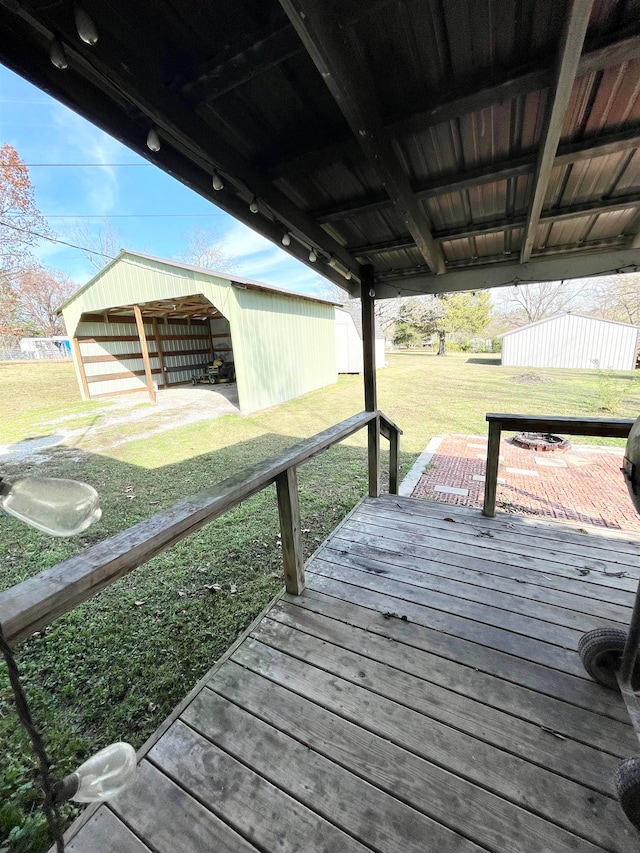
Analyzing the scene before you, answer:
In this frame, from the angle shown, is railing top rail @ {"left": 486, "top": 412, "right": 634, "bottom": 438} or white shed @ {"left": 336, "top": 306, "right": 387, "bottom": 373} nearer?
railing top rail @ {"left": 486, "top": 412, "right": 634, "bottom": 438}

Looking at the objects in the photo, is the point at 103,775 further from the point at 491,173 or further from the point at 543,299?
the point at 543,299

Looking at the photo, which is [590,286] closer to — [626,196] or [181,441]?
[626,196]

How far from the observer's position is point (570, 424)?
2.44 m

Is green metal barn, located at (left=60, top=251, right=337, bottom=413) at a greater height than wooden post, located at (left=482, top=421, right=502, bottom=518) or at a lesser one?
greater

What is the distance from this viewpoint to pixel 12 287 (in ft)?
42.4

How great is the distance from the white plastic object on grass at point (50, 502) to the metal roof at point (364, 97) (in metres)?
1.20

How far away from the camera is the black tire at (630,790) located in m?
0.97

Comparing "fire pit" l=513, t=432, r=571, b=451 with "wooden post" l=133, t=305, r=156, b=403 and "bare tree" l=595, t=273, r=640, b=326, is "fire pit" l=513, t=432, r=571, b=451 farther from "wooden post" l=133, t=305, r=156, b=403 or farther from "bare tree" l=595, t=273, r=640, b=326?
"bare tree" l=595, t=273, r=640, b=326

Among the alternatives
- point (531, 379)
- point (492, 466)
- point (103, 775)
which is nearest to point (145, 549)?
point (103, 775)

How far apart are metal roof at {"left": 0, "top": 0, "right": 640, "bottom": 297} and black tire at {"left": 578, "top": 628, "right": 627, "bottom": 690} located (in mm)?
2007

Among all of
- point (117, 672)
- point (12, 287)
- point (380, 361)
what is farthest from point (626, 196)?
point (12, 287)

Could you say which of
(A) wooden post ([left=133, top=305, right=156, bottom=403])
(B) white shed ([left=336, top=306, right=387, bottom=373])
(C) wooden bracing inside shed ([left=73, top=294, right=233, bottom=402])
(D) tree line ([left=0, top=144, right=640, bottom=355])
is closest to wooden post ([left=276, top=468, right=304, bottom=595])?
(D) tree line ([left=0, top=144, right=640, bottom=355])

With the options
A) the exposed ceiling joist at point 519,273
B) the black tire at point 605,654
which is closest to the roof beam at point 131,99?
the exposed ceiling joist at point 519,273

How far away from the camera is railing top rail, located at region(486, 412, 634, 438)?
90.7 inches
